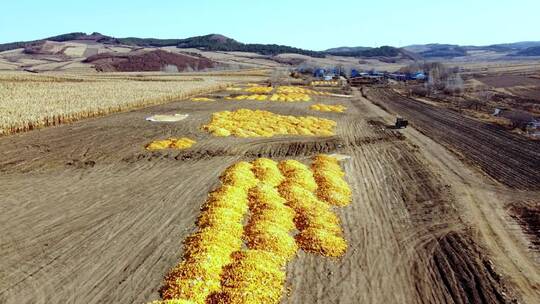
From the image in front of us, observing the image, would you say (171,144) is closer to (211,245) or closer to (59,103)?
(211,245)

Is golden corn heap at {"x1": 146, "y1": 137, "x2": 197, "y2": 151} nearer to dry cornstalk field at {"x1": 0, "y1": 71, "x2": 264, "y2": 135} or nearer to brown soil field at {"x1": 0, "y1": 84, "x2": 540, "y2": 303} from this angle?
brown soil field at {"x1": 0, "y1": 84, "x2": 540, "y2": 303}

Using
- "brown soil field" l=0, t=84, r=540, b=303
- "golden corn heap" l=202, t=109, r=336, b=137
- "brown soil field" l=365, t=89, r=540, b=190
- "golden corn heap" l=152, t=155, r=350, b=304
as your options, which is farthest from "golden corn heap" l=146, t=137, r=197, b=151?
"brown soil field" l=365, t=89, r=540, b=190

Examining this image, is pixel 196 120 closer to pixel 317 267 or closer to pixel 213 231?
pixel 213 231

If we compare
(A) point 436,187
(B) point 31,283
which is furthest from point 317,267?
(A) point 436,187

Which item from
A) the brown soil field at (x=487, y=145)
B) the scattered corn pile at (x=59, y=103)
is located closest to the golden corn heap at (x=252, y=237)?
the brown soil field at (x=487, y=145)

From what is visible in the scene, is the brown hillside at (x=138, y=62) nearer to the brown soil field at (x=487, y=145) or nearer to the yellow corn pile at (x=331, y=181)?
the brown soil field at (x=487, y=145)
